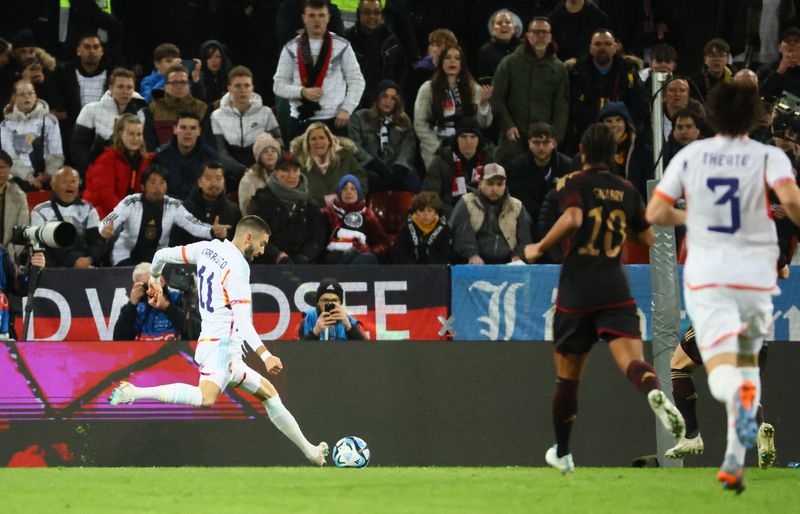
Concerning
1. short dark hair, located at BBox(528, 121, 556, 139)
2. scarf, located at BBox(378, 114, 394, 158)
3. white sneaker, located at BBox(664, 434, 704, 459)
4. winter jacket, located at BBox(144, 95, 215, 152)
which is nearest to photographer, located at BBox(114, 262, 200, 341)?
winter jacket, located at BBox(144, 95, 215, 152)

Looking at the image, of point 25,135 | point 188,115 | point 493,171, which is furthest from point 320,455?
point 25,135

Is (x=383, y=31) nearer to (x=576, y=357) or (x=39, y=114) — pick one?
(x=39, y=114)

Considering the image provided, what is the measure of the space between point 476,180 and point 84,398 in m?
5.36

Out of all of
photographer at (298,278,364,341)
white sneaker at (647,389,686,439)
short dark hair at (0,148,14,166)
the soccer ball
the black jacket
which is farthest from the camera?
the black jacket

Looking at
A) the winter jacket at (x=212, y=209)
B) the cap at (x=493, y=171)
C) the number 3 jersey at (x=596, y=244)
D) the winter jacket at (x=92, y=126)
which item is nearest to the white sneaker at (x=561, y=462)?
the number 3 jersey at (x=596, y=244)

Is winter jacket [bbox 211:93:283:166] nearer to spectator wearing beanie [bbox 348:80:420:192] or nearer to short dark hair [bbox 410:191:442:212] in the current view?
spectator wearing beanie [bbox 348:80:420:192]

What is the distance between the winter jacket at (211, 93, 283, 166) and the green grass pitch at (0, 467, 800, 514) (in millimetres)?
6826

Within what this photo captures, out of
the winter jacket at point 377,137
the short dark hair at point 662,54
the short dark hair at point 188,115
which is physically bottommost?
the winter jacket at point 377,137

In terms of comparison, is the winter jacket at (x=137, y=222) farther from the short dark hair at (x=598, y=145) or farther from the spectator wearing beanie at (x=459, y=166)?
the short dark hair at (x=598, y=145)

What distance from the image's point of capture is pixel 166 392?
1100 centimetres

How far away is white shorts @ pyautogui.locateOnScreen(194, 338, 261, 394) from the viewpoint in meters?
10.9

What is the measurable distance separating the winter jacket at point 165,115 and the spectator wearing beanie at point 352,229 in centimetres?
243

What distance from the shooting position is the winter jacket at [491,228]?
47.0 ft

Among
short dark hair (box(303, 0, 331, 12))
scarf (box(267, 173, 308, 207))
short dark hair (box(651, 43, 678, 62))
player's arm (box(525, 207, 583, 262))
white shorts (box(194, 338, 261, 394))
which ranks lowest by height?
white shorts (box(194, 338, 261, 394))
